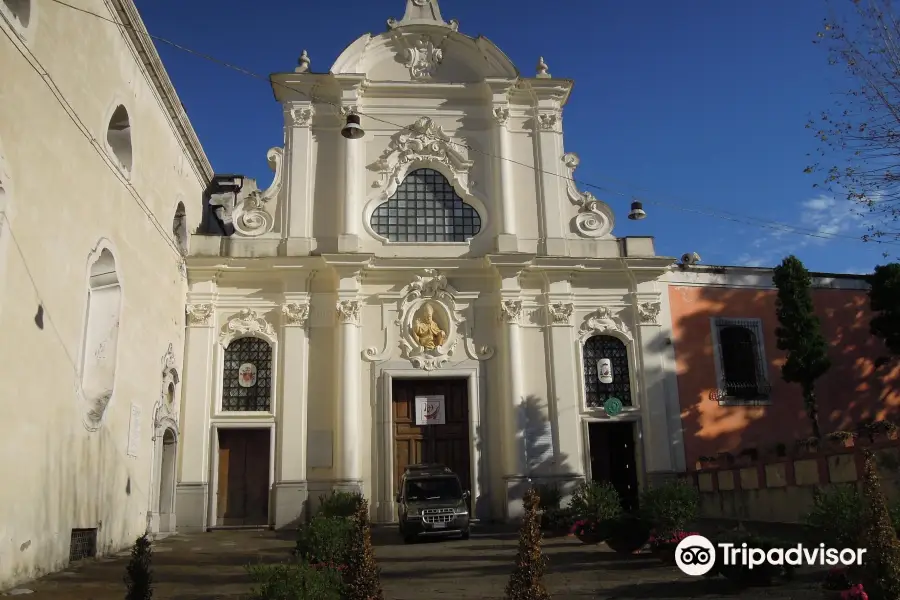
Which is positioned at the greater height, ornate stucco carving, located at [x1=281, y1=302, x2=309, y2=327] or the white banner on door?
ornate stucco carving, located at [x1=281, y1=302, x2=309, y2=327]

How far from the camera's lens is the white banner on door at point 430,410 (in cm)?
1931

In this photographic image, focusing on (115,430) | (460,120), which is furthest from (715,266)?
(115,430)

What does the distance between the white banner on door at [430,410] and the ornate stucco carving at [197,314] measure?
18.7 ft

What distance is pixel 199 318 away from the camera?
1912 centimetres

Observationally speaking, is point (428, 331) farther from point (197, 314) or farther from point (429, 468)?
point (197, 314)

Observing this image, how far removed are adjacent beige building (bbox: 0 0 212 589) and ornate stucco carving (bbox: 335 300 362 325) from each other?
3.90 meters

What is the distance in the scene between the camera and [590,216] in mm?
21047

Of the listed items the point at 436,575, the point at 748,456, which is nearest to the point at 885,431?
the point at 748,456

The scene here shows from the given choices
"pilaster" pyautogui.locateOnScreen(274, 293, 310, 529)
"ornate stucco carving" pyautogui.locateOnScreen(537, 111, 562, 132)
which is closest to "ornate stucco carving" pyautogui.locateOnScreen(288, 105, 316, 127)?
"pilaster" pyautogui.locateOnScreen(274, 293, 310, 529)

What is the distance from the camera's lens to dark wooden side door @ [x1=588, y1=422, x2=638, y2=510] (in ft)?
64.8

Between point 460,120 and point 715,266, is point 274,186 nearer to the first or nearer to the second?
point 460,120

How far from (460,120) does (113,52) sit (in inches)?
392

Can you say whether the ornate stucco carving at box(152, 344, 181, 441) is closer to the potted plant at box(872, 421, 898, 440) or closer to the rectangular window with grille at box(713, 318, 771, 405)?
the rectangular window with grille at box(713, 318, 771, 405)

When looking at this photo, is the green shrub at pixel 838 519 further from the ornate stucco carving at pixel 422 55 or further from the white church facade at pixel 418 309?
the ornate stucco carving at pixel 422 55
